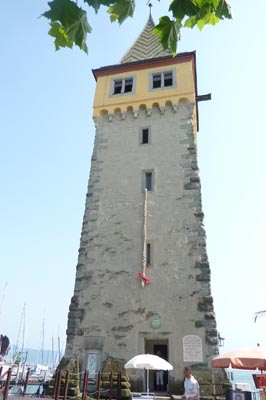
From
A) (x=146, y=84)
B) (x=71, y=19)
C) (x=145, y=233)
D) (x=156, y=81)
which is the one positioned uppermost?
(x=156, y=81)

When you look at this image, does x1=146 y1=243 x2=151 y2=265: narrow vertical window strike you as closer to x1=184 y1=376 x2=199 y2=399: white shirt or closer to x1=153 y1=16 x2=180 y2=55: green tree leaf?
x1=184 y1=376 x2=199 y2=399: white shirt

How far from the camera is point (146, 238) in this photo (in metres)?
12.8

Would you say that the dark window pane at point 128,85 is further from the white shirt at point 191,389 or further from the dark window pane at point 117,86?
the white shirt at point 191,389

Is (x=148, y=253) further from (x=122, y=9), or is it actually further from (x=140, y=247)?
(x=122, y=9)

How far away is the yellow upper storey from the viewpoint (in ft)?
50.7

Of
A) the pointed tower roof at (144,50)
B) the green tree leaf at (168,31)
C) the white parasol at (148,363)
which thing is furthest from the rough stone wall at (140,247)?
the green tree leaf at (168,31)

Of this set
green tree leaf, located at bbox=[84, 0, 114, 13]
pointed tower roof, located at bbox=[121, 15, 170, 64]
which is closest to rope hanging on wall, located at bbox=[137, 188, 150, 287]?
pointed tower roof, located at bbox=[121, 15, 170, 64]

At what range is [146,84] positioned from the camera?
53.0ft

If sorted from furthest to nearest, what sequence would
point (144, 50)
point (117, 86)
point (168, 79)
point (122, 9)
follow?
point (144, 50), point (117, 86), point (168, 79), point (122, 9)

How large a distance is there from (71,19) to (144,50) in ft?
56.7

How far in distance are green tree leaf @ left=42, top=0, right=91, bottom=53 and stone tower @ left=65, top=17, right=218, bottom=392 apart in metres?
10.00

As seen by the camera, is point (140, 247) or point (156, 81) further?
point (156, 81)

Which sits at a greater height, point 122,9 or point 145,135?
point 145,135

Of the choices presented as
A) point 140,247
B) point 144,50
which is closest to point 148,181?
point 140,247
